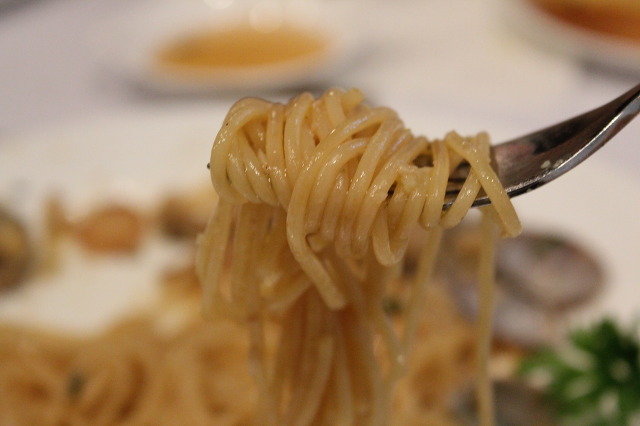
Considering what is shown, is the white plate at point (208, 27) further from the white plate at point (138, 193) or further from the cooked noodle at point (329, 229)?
the cooked noodle at point (329, 229)

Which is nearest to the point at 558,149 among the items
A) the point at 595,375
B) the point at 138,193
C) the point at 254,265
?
the point at 254,265

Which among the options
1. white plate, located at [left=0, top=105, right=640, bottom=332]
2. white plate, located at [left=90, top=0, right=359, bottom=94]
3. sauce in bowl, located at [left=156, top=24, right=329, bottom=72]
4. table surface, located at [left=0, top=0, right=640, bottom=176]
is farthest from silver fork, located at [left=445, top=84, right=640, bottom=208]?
sauce in bowl, located at [left=156, top=24, right=329, bottom=72]

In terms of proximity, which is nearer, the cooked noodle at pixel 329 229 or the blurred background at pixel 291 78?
the cooked noodle at pixel 329 229

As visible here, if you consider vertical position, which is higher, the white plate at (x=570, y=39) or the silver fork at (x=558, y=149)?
the white plate at (x=570, y=39)

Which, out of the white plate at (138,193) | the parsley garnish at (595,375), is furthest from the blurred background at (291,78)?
the parsley garnish at (595,375)

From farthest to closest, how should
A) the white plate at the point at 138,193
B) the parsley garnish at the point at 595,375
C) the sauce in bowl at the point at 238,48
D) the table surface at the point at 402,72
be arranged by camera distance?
1. the sauce in bowl at the point at 238,48
2. the table surface at the point at 402,72
3. the white plate at the point at 138,193
4. the parsley garnish at the point at 595,375

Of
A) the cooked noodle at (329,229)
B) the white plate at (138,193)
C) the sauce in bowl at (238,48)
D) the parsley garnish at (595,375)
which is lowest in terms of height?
the parsley garnish at (595,375)

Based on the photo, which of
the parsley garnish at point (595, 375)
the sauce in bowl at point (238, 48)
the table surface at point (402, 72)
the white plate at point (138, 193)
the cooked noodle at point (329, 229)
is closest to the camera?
the cooked noodle at point (329, 229)

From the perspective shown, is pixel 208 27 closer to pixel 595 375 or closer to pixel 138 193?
pixel 138 193
